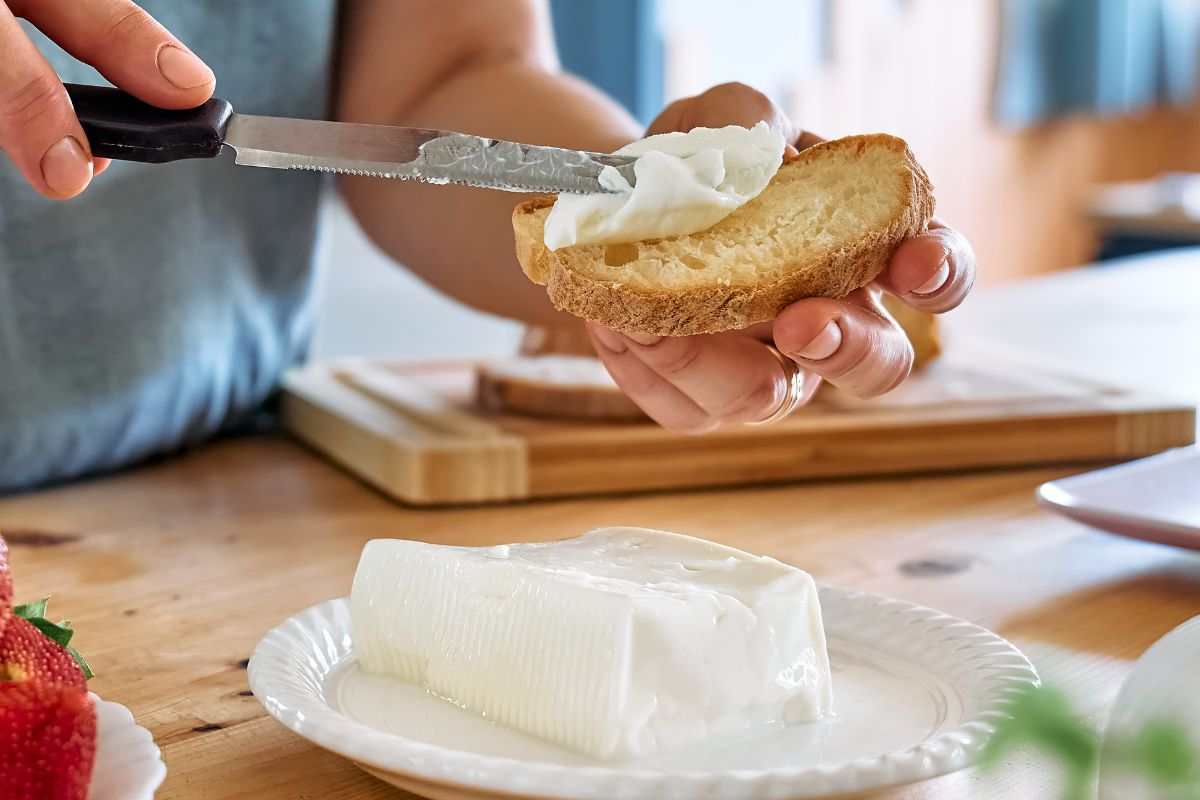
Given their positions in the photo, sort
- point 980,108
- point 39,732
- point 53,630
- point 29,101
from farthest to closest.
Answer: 1. point 980,108
2. point 29,101
3. point 53,630
4. point 39,732

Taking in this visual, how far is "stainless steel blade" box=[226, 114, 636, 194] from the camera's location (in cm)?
83

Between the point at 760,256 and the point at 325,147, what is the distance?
29 centimetres

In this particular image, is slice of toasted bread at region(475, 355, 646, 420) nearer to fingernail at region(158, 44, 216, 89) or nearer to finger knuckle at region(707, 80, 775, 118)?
finger knuckle at region(707, 80, 775, 118)

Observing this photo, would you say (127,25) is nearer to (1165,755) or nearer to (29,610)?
(29,610)

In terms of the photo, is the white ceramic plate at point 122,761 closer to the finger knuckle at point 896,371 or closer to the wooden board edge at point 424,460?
the finger knuckle at point 896,371

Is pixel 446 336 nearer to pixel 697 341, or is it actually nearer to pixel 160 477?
pixel 160 477

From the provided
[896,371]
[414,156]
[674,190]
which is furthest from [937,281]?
[414,156]

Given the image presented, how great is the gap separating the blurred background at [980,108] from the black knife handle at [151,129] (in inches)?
98.8

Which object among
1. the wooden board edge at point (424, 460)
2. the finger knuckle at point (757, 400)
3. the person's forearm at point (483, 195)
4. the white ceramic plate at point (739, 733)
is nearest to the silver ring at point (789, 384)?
the finger knuckle at point (757, 400)

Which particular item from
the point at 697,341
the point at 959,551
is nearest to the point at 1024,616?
the point at 959,551

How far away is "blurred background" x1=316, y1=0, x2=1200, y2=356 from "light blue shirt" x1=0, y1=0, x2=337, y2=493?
70.0 inches

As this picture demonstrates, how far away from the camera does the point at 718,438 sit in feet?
4.47

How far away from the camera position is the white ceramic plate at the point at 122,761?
1.88 feet

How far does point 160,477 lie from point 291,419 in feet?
0.64
